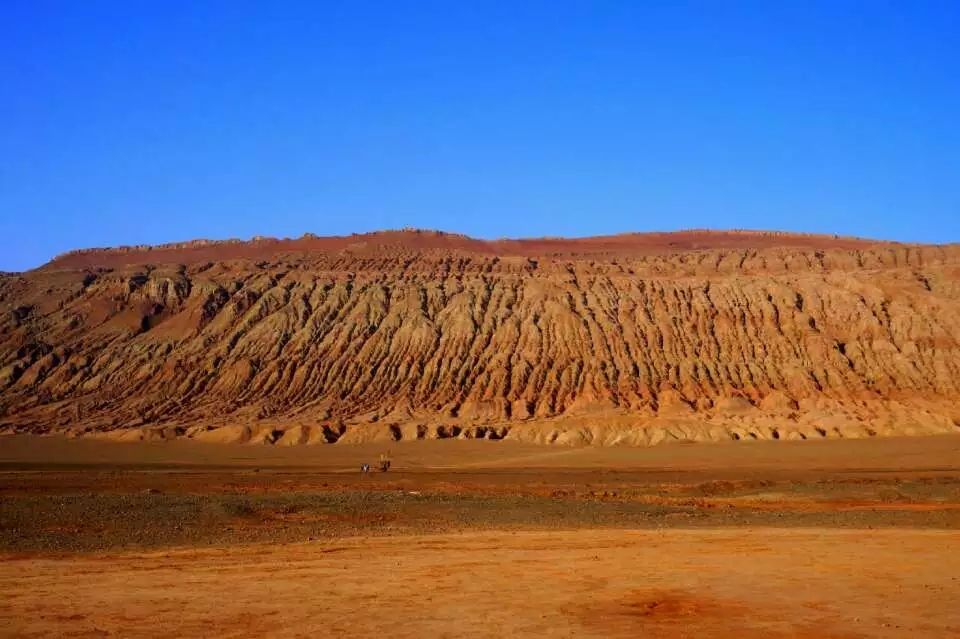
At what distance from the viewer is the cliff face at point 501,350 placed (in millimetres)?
65750

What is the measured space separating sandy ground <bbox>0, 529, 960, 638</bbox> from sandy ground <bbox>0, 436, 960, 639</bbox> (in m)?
0.06

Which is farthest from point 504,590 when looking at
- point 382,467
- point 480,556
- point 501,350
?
point 501,350

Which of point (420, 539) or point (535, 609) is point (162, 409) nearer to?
point (420, 539)

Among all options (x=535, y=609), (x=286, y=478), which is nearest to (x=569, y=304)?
(x=286, y=478)

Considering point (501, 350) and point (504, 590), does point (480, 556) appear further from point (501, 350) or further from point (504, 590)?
point (501, 350)

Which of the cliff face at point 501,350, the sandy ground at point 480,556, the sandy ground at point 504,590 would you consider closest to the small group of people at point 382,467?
the sandy ground at point 480,556

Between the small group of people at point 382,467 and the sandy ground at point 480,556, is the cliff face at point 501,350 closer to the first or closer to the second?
the small group of people at point 382,467

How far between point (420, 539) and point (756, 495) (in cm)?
1745

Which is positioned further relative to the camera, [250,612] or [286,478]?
[286,478]

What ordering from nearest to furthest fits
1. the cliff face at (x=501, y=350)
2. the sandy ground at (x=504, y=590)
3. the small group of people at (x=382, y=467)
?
the sandy ground at (x=504, y=590) < the small group of people at (x=382, y=467) < the cliff face at (x=501, y=350)

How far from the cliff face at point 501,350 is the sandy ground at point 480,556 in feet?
71.5

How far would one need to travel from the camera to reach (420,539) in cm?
2378

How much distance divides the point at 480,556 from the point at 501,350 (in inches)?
2155

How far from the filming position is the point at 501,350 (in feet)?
247
